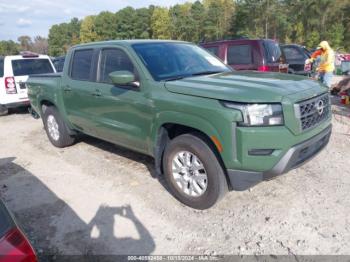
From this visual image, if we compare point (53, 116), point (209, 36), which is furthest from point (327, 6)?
point (53, 116)

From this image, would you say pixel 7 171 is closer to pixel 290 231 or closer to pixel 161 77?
pixel 161 77

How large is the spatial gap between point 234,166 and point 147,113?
131 centimetres

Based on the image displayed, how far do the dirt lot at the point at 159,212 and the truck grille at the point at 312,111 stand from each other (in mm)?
956

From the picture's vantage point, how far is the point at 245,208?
3.67 meters

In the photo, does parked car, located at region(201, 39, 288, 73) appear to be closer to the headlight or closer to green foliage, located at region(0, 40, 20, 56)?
the headlight

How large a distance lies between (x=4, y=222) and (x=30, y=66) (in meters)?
8.44

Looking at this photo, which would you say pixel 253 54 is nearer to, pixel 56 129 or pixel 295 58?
pixel 295 58

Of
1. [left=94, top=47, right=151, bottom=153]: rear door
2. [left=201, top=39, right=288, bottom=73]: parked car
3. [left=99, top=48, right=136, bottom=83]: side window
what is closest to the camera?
[left=94, top=47, right=151, bottom=153]: rear door

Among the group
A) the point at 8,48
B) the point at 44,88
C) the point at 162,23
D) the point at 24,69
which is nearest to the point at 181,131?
the point at 44,88

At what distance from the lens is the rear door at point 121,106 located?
398 cm

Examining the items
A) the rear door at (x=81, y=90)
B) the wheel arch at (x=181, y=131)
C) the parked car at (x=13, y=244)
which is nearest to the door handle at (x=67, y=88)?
the rear door at (x=81, y=90)

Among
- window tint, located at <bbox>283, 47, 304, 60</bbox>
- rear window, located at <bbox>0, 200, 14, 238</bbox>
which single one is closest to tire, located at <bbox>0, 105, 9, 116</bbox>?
rear window, located at <bbox>0, 200, 14, 238</bbox>

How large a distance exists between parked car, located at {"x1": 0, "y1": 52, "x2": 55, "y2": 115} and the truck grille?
26.5ft

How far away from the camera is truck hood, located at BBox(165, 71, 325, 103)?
3070 millimetres
